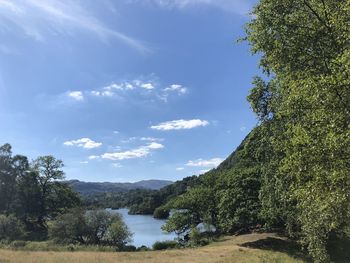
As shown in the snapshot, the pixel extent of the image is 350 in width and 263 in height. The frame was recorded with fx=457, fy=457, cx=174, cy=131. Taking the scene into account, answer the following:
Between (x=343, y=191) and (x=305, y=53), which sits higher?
(x=305, y=53)

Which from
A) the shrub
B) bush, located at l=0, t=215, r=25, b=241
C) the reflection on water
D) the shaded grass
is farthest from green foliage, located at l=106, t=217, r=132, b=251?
the shaded grass

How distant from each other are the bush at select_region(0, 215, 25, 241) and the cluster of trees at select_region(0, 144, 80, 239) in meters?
15.2

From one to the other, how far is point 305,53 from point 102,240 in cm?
5726

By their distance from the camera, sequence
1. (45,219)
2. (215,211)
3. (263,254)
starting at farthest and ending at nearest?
(45,219) < (215,211) < (263,254)

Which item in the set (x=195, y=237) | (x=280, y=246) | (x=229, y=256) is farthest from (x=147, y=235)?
(x=229, y=256)

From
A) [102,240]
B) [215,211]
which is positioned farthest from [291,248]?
[102,240]

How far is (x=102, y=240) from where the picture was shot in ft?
224

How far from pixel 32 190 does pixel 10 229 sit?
853 inches

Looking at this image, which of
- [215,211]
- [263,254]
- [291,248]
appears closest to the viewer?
[263,254]

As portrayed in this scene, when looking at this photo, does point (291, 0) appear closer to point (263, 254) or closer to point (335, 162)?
point (335, 162)

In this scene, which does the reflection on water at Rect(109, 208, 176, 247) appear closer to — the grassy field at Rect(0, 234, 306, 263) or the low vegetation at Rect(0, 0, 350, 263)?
the low vegetation at Rect(0, 0, 350, 263)

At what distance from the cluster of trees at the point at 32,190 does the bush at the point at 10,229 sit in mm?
15186

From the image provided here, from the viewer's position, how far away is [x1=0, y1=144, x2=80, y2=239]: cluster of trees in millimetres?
96875

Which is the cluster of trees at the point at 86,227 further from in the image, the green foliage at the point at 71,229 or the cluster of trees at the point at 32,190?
the cluster of trees at the point at 32,190
